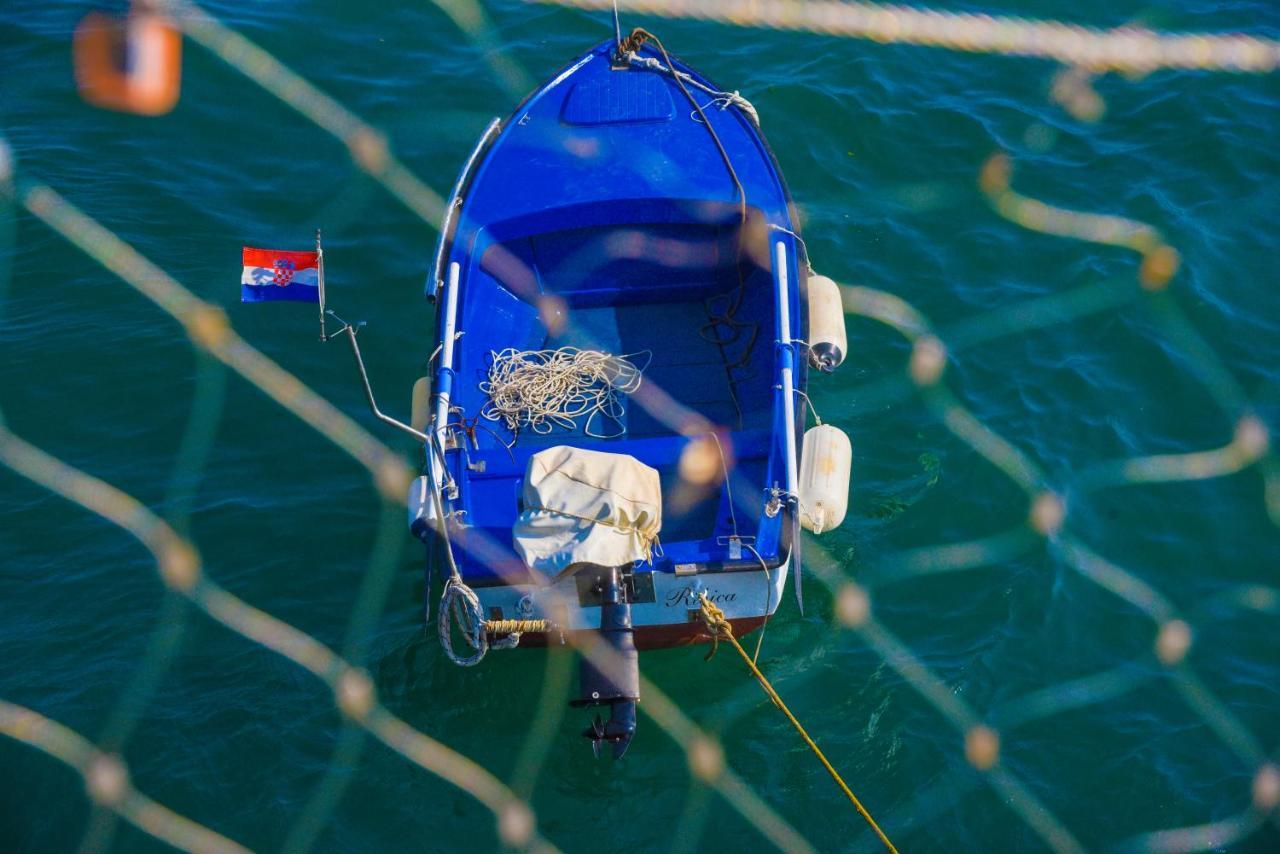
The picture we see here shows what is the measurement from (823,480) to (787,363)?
0.33 metres

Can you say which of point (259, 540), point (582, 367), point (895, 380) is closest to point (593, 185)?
point (582, 367)

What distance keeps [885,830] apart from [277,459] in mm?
2067

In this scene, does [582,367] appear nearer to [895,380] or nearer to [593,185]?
[593,185]

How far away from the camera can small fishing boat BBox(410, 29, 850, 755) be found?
9.25 ft

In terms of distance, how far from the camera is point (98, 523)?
3.45 m

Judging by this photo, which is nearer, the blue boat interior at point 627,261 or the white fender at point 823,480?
the white fender at point 823,480

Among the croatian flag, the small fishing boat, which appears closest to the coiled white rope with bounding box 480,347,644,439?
the small fishing boat

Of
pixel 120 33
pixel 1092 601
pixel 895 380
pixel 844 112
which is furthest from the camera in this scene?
pixel 844 112

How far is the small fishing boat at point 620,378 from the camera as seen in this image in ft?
9.25

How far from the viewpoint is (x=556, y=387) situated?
11.3 ft

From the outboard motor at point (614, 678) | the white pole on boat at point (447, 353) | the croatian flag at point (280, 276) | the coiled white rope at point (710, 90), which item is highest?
the coiled white rope at point (710, 90)

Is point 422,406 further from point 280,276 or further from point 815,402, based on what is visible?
point 815,402

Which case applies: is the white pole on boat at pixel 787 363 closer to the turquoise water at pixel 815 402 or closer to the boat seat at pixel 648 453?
the boat seat at pixel 648 453

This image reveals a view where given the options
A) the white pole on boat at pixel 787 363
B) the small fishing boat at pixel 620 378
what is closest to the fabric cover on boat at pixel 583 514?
the small fishing boat at pixel 620 378
